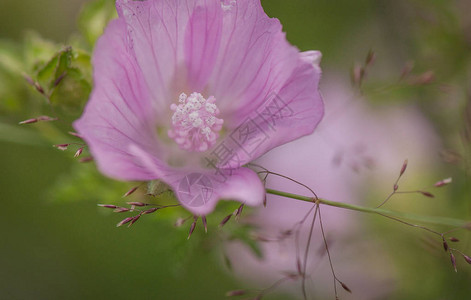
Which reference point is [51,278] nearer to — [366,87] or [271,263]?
[271,263]

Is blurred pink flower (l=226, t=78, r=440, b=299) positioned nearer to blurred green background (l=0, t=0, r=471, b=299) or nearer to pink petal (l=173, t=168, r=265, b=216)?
blurred green background (l=0, t=0, r=471, b=299)

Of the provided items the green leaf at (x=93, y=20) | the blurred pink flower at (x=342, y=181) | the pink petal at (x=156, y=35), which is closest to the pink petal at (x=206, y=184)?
the pink petal at (x=156, y=35)

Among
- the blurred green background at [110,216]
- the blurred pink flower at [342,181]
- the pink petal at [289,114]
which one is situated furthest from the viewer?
the blurred green background at [110,216]

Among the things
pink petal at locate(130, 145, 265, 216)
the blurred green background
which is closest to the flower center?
pink petal at locate(130, 145, 265, 216)

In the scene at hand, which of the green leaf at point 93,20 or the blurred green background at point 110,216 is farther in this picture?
the blurred green background at point 110,216

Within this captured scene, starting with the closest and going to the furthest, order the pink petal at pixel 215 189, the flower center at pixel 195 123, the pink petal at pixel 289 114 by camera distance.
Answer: the pink petal at pixel 215 189 → the pink petal at pixel 289 114 → the flower center at pixel 195 123

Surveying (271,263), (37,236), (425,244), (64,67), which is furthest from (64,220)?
(425,244)

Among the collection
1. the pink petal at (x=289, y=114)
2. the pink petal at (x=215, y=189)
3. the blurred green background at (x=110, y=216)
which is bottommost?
the blurred green background at (x=110, y=216)

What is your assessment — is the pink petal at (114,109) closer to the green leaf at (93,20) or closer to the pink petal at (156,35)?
the pink petal at (156,35)

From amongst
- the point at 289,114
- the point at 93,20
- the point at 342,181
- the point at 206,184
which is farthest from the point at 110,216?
the point at 289,114
